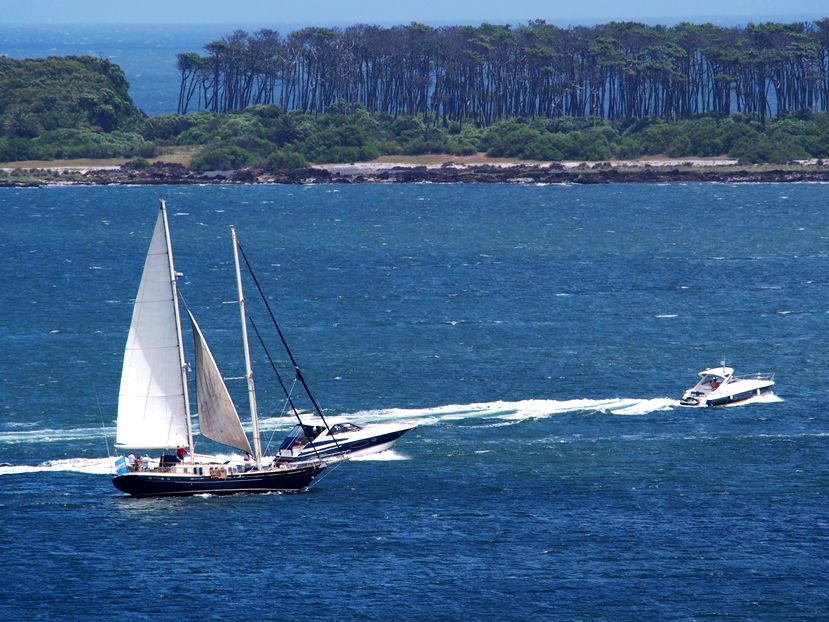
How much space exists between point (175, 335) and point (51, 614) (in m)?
16.1

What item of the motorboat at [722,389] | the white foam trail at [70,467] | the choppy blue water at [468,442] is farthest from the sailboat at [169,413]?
the motorboat at [722,389]

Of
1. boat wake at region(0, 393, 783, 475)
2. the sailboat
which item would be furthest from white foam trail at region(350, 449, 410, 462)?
the sailboat

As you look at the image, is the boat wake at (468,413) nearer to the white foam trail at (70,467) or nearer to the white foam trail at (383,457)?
the white foam trail at (383,457)

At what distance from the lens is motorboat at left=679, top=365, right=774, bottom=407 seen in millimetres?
83688

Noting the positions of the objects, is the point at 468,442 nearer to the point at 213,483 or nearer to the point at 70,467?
the point at 213,483

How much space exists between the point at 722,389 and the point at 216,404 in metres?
28.2

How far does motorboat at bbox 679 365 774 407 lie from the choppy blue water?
0.81 metres

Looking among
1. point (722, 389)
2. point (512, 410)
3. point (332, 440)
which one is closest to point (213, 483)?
point (332, 440)

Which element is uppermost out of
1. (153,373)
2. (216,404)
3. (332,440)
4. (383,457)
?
(153,373)

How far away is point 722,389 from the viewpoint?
277 ft

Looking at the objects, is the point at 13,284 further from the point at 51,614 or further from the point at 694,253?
the point at 51,614

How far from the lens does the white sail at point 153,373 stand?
68.5m

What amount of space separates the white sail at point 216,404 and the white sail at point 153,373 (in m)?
1.05

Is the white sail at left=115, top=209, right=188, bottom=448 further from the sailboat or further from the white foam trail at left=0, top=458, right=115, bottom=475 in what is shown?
the white foam trail at left=0, top=458, right=115, bottom=475
